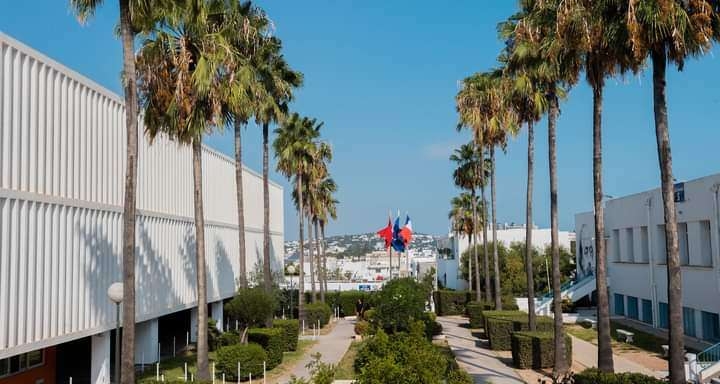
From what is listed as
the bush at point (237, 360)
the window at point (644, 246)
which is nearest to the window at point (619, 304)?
the window at point (644, 246)

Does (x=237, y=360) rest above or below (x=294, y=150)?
below

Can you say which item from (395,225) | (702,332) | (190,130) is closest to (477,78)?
(702,332)

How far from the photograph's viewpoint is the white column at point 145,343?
28172 millimetres

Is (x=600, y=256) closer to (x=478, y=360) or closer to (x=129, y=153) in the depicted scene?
(x=478, y=360)

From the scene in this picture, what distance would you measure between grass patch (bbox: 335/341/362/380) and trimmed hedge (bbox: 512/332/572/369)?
5.76 metres

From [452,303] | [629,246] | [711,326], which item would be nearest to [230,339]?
[711,326]

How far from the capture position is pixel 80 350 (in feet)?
106

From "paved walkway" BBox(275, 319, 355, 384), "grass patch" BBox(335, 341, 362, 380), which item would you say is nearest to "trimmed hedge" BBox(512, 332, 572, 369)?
"grass patch" BBox(335, 341, 362, 380)

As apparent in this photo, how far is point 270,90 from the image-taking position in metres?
32.2

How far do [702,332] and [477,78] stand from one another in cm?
1497

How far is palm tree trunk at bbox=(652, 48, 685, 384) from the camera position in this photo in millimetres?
14086

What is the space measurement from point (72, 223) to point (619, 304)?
3502cm

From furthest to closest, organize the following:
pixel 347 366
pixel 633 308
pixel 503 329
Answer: pixel 633 308
pixel 503 329
pixel 347 366

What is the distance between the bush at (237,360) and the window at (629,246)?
25323 millimetres
